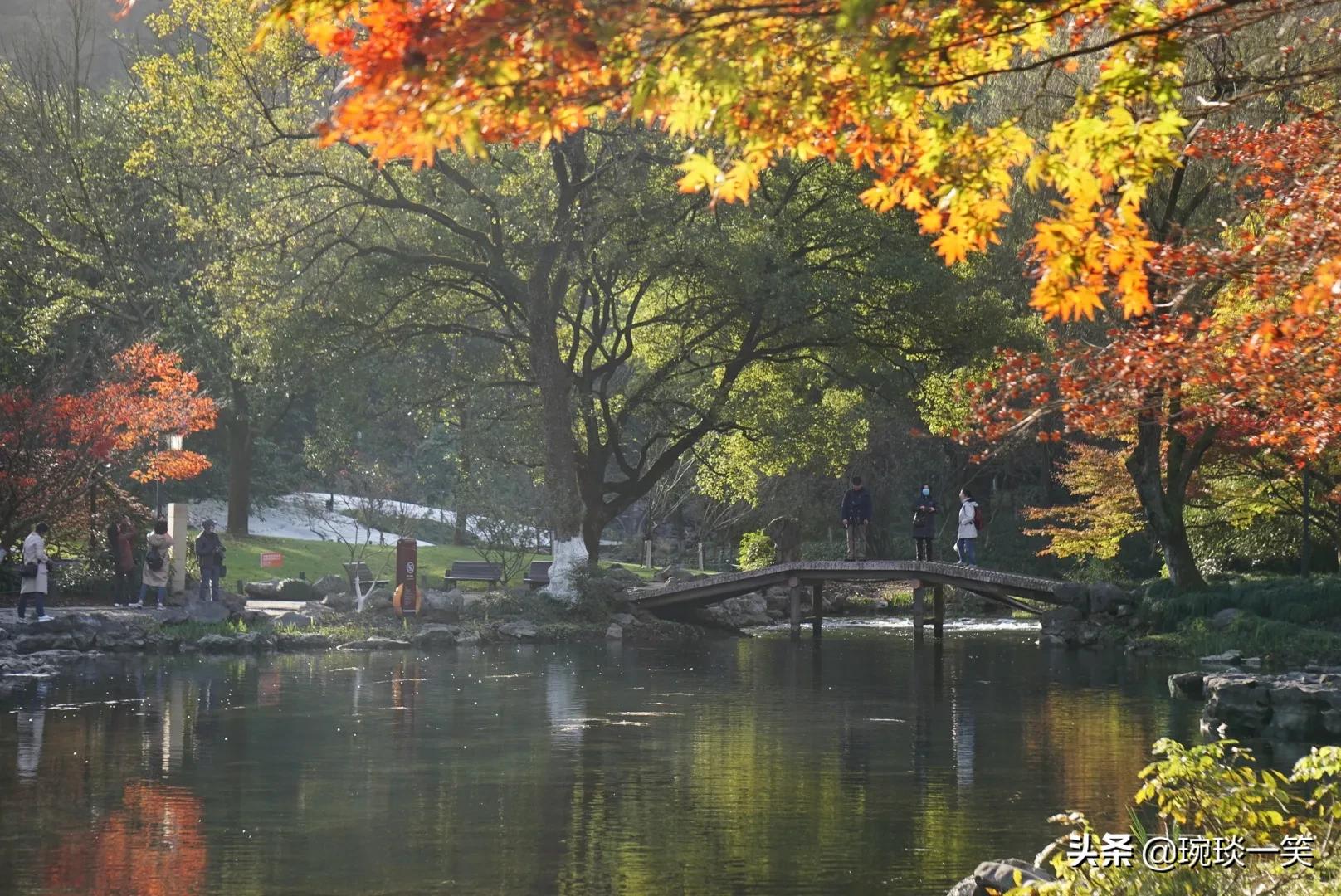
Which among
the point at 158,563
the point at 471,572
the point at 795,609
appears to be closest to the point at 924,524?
the point at 795,609

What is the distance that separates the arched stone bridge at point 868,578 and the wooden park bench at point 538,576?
353 centimetres

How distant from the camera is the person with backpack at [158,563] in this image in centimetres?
2861

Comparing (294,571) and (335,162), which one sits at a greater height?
(335,162)

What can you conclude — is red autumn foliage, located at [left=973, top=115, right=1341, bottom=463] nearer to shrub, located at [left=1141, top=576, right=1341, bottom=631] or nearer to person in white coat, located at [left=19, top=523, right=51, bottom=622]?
shrub, located at [left=1141, top=576, right=1341, bottom=631]

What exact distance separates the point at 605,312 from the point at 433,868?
25.3 m

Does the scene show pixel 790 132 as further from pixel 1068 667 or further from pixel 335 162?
pixel 335 162

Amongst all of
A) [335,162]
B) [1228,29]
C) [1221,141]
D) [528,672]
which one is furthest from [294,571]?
[1228,29]

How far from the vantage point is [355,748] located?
15.5 meters

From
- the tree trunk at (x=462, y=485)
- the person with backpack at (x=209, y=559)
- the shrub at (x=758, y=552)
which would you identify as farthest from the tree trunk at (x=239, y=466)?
the person with backpack at (x=209, y=559)

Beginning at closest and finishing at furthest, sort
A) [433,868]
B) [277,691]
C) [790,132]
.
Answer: [790,132] < [433,868] < [277,691]

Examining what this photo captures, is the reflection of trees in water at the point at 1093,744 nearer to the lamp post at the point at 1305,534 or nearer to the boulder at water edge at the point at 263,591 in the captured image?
the lamp post at the point at 1305,534

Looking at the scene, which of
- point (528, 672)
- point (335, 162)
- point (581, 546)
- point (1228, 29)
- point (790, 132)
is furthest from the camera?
point (581, 546)

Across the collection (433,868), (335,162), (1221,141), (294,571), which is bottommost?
(433,868)

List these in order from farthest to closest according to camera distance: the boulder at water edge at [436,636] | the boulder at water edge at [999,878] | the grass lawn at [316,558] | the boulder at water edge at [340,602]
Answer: the grass lawn at [316,558]
the boulder at water edge at [340,602]
the boulder at water edge at [436,636]
the boulder at water edge at [999,878]
